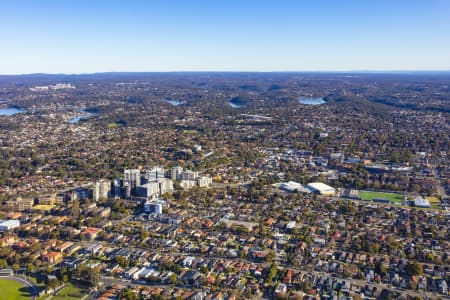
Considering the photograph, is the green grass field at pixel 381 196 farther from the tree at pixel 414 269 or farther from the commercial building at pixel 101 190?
the commercial building at pixel 101 190

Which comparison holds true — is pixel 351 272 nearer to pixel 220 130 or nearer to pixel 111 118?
pixel 220 130

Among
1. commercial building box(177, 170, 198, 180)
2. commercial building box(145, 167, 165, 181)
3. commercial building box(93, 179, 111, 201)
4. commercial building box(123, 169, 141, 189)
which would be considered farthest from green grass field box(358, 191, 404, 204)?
commercial building box(93, 179, 111, 201)

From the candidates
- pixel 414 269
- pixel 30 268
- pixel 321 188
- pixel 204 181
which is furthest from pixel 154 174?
pixel 414 269

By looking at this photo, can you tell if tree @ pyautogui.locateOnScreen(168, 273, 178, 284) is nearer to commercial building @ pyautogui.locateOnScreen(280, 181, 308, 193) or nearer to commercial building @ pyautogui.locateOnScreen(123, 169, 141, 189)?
commercial building @ pyautogui.locateOnScreen(123, 169, 141, 189)

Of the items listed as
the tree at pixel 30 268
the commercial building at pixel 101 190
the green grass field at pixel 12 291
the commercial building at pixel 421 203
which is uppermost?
the commercial building at pixel 101 190

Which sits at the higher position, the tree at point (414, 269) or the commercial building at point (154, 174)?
the commercial building at point (154, 174)

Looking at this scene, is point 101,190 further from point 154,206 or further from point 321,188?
Result: point 321,188

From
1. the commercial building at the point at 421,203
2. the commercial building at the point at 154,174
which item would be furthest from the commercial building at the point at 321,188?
the commercial building at the point at 154,174

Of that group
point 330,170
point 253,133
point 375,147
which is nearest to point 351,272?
point 330,170
